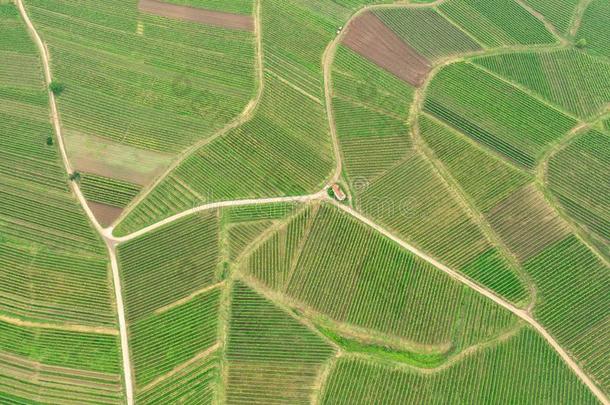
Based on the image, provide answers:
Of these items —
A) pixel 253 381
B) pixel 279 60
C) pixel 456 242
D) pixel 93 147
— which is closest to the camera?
pixel 253 381

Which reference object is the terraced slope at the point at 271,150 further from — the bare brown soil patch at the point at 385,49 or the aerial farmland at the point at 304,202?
the bare brown soil patch at the point at 385,49

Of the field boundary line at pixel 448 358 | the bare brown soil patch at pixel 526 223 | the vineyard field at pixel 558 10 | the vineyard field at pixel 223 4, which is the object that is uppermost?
the vineyard field at pixel 558 10

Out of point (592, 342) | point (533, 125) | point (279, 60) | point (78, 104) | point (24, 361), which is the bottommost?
point (24, 361)

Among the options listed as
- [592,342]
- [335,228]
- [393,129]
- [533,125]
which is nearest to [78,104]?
[335,228]

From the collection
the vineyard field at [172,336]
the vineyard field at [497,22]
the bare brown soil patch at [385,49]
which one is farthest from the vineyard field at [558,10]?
the vineyard field at [172,336]

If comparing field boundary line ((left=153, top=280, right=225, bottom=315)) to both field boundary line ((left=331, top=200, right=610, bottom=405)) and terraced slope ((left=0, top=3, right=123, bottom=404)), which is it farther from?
field boundary line ((left=331, top=200, right=610, bottom=405))

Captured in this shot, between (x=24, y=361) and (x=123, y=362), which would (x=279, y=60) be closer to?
(x=123, y=362)

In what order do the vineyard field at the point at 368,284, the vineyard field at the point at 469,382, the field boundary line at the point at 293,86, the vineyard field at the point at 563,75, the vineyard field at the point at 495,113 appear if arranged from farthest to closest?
the vineyard field at the point at 563,75, the field boundary line at the point at 293,86, the vineyard field at the point at 495,113, the vineyard field at the point at 368,284, the vineyard field at the point at 469,382
